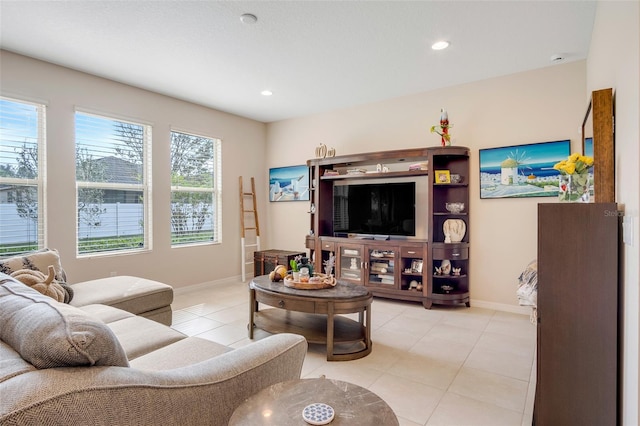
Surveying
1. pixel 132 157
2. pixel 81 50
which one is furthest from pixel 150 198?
pixel 81 50

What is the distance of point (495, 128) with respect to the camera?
407cm

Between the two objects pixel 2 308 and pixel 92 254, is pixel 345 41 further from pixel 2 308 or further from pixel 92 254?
pixel 92 254

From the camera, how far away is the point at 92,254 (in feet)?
13.2

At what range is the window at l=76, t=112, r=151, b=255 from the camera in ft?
13.0

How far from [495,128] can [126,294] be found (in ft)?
13.9

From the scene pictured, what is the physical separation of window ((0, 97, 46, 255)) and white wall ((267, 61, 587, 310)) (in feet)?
12.6

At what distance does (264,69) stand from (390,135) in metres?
1.98

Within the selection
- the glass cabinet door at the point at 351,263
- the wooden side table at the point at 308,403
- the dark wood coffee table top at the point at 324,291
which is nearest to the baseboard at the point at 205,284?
the glass cabinet door at the point at 351,263

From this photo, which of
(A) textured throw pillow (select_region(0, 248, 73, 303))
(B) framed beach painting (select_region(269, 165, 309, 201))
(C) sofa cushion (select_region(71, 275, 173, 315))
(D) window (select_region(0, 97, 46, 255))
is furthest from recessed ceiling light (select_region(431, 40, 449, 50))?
(D) window (select_region(0, 97, 46, 255))

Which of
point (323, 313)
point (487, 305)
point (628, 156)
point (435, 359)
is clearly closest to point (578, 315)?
point (628, 156)

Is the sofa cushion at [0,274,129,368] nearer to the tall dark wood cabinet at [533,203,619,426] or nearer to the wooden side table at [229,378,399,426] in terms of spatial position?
the wooden side table at [229,378,399,426]

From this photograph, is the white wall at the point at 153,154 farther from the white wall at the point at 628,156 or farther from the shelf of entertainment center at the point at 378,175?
the white wall at the point at 628,156

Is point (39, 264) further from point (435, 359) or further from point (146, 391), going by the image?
point (435, 359)

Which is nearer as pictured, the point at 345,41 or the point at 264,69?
the point at 345,41
